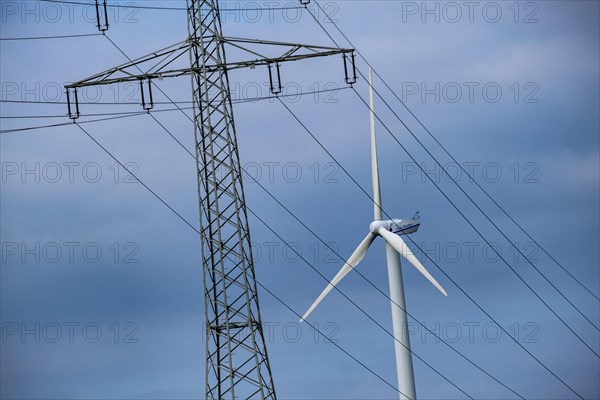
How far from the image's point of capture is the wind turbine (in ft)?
329

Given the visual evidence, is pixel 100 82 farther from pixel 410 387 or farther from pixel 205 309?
pixel 410 387

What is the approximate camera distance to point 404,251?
324 ft

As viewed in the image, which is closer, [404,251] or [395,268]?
[404,251]

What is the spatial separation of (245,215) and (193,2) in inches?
410

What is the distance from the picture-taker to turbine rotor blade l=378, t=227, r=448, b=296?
95125 mm

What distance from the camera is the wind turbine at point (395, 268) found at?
100188mm

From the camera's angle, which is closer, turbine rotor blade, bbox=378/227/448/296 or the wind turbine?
turbine rotor blade, bbox=378/227/448/296

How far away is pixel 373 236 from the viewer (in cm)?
10238

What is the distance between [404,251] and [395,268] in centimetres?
426

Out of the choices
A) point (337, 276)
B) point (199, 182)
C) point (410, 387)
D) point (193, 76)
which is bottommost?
point (410, 387)

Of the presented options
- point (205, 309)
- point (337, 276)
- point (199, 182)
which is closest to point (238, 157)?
point (199, 182)

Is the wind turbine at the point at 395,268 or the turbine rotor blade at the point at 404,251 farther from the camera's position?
the wind turbine at the point at 395,268

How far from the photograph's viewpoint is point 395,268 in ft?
337

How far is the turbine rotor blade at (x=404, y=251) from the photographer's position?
95125 mm
